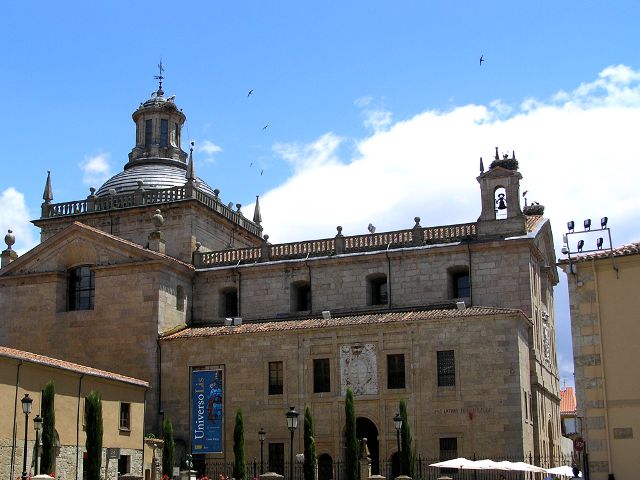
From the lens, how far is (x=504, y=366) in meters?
37.7

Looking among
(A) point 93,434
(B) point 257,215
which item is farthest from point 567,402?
(A) point 93,434

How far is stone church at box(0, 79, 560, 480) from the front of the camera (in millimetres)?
38438

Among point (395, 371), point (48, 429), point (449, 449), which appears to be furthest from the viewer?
point (395, 371)

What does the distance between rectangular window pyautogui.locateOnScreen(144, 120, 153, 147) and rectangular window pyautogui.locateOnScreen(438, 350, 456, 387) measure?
77.7 ft

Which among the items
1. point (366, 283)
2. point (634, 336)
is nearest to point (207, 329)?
point (366, 283)

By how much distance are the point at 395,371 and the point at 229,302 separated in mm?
10675

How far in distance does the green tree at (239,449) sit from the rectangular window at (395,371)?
6169 millimetres

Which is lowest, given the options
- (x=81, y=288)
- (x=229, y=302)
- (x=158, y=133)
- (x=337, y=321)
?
(x=337, y=321)

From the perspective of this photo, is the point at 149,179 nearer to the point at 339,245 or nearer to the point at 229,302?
the point at 229,302

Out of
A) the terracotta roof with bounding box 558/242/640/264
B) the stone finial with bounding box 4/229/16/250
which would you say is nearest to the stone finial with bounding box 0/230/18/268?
the stone finial with bounding box 4/229/16/250

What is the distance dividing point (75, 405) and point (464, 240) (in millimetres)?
17638

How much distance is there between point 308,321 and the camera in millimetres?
42469

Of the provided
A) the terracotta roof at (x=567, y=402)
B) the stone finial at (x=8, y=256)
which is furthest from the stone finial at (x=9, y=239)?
the terracotta roof at (x=567, y=402)

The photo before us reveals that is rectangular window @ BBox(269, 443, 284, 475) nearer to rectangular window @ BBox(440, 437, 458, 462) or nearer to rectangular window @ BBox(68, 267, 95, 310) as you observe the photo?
rectangular window @ BBox(440, 437, 458, 462)
